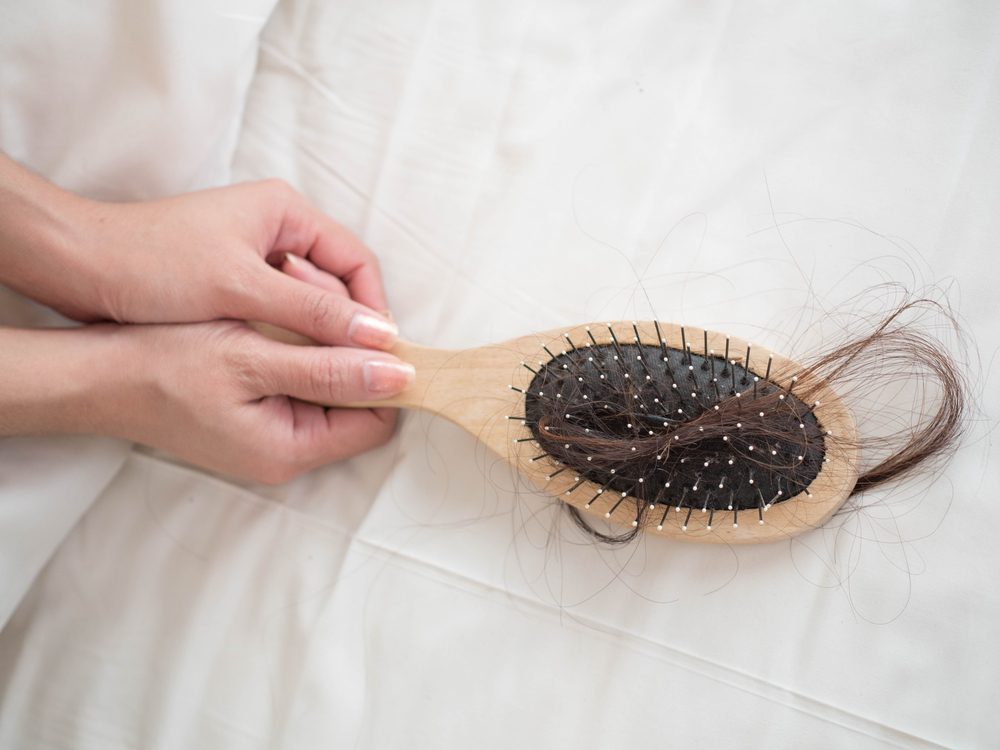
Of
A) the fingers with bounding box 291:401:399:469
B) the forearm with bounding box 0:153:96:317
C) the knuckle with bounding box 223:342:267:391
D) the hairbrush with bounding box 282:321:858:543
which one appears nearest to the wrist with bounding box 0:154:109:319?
the forearm with bounding box 0:153:96:317

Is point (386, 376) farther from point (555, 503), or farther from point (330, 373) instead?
point (555, 503)

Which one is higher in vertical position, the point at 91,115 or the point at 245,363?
the point at 91,115

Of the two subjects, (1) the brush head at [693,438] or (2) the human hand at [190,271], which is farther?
(2) the human hand at [190,271]

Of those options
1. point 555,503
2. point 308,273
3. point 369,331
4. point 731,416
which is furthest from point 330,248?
point 731,416

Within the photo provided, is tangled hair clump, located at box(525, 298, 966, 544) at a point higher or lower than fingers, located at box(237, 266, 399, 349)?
higher

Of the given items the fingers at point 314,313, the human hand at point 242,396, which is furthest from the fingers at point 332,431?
the fingers at point 314,313

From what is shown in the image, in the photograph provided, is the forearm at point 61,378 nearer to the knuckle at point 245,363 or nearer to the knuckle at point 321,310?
the knuckle at point 245,363

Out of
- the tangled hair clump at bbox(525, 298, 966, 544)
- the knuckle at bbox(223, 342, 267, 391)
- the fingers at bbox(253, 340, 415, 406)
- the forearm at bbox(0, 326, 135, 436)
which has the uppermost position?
the tangled hair clump at bbox(525, 298, 966, 544)

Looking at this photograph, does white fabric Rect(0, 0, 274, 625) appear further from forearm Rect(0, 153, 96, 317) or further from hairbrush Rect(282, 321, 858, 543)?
hairbrush Rect(282, 321, 858, 543)
